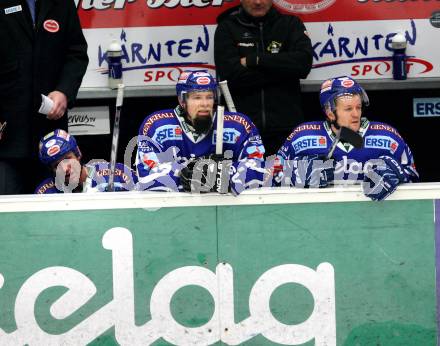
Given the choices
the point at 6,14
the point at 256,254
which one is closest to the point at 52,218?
the point at 256,254

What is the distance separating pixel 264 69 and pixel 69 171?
149 centimetres

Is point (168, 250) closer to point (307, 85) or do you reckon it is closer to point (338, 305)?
point (338, 305)

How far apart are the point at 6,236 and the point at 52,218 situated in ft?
0.79

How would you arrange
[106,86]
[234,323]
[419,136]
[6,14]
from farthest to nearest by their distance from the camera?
[419,136]
[106,86]
[6,14]
[234,323]

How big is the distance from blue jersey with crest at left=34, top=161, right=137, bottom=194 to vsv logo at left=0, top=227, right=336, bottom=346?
89cm

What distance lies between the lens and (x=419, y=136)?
8.57m

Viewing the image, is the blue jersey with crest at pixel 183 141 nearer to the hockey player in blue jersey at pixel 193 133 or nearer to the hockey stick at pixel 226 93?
the hockey player in blue jersey at pixel 193 133

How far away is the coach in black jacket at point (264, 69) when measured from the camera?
295 inches

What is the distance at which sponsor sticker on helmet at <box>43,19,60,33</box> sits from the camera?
21.4 feet

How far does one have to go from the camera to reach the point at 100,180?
6926 millimetres

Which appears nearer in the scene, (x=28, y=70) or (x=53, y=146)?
(x=28, y=70)

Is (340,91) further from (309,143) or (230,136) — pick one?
(230,136)

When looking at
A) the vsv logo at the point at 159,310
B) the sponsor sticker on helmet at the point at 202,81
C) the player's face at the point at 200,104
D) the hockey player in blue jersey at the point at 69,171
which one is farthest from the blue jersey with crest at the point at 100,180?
the vsv logo at the point at 159,310

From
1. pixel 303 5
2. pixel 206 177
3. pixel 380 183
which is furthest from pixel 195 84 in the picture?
pixel 303 5
